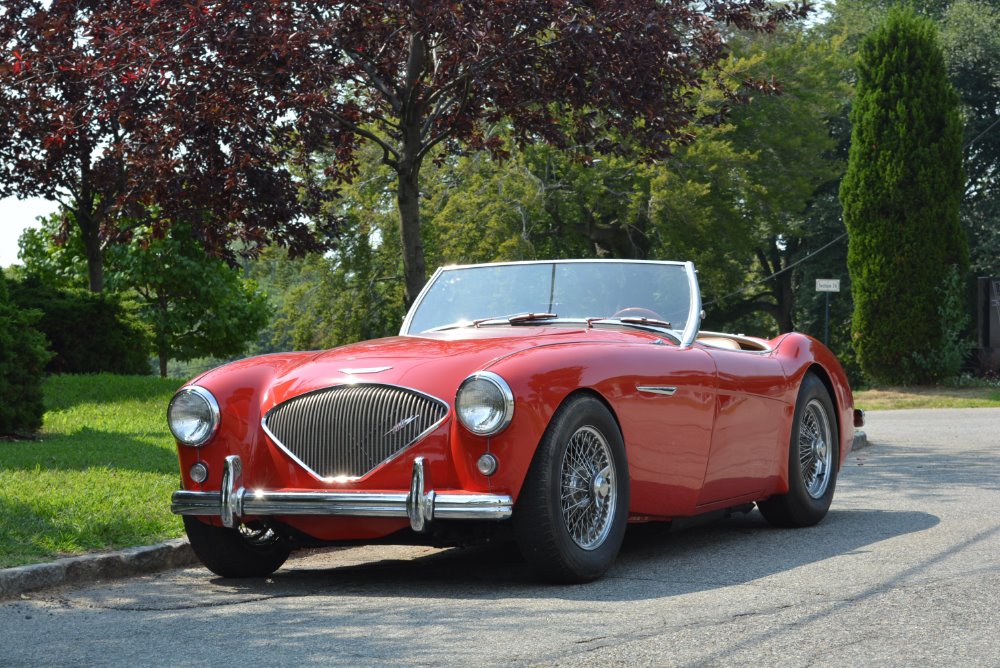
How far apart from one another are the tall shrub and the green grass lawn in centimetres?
1645

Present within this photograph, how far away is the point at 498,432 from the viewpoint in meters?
5.59

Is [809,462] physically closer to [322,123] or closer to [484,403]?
[484,403]

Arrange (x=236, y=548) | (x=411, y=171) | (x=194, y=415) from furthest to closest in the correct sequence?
(x=411, y=171) < (x=236, y=548) < (x=194, y=415)

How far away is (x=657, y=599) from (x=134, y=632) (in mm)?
2075

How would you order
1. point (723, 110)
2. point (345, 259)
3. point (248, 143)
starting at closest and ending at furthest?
point (248, 143) < point (723, 110) < point (345, 259)

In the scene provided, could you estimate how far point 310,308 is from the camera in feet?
135

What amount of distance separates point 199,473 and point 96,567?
0.80m

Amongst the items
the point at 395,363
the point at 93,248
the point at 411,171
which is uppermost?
the point at 411,171

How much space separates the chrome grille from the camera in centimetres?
577

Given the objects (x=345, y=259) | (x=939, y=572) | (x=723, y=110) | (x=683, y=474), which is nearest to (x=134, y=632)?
(x=683, y=474)

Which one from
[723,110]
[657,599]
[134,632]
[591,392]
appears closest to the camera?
[134,632]

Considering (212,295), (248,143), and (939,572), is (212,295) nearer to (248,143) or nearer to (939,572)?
(248,143)

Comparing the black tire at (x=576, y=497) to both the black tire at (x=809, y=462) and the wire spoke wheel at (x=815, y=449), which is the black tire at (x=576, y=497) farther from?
the wire spoke wheel at (x=815, y=449)

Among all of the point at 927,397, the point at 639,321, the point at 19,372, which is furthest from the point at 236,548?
the point at 927,397
